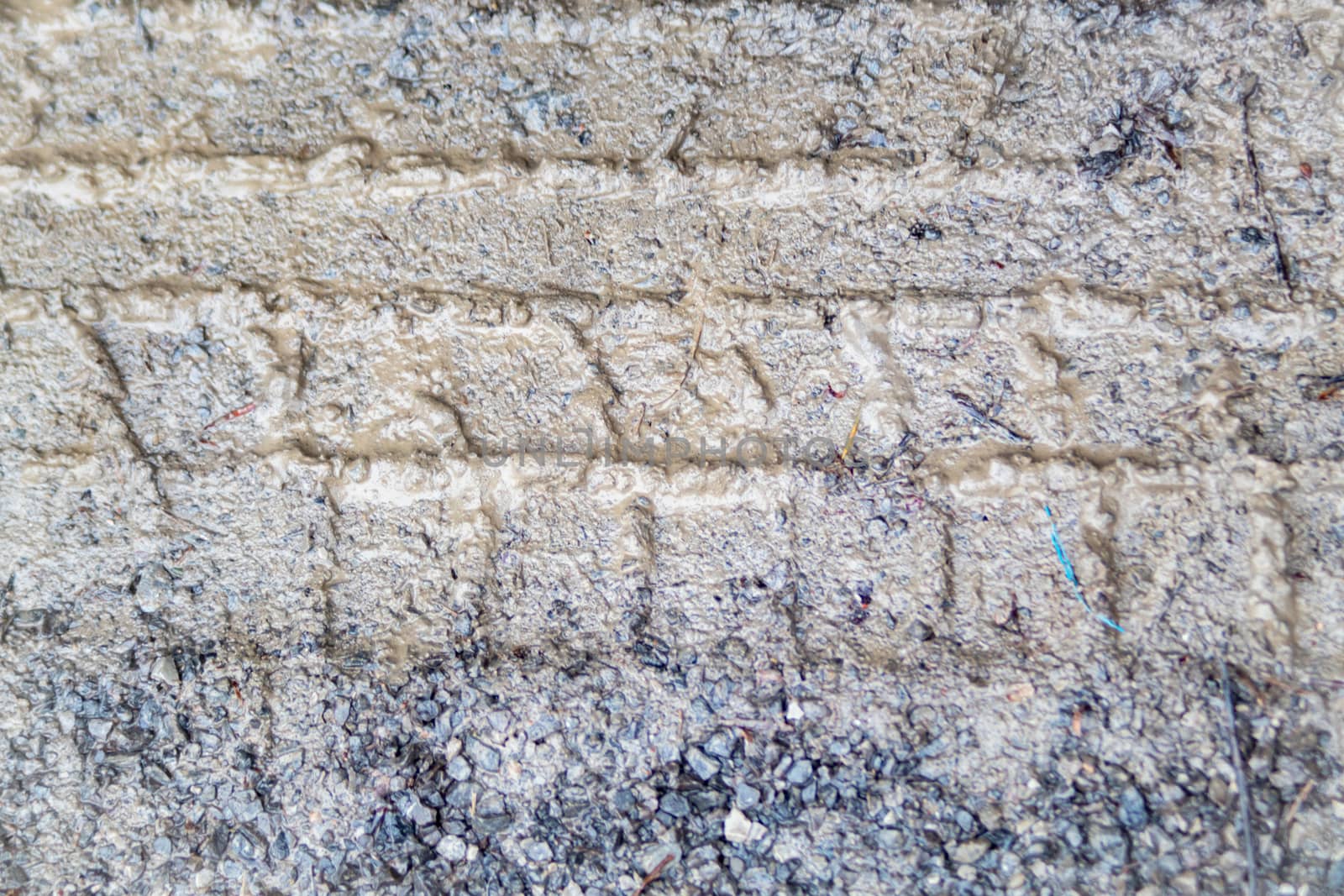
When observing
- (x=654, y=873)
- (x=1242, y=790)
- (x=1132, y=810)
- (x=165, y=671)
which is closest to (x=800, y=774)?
(x=654, y=873)

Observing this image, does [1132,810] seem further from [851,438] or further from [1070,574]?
[851,438]

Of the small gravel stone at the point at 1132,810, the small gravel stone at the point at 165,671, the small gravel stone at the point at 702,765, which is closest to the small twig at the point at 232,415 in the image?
the small gravel stone at the point at 165,671

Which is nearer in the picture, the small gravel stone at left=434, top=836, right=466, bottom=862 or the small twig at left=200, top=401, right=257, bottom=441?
the small gravel stone at left=434, top=836, right=466, bottom=862

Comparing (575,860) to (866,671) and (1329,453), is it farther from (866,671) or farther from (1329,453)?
(1329,453)

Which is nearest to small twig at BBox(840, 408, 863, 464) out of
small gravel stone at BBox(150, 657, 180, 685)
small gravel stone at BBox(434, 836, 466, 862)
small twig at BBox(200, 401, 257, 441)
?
small gravel stone at BBox(434, 836, 466, 862)

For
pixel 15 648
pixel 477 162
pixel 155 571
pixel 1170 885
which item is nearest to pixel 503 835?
pixel 155 571

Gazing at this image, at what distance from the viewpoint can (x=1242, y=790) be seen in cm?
171

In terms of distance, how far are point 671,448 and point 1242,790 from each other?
1265 mm

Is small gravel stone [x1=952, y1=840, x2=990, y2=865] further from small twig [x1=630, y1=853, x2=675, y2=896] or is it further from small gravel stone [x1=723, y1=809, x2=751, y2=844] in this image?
small twig [x1=630, y1=853, x2=675, y2=896]

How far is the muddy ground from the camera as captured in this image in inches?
69.5

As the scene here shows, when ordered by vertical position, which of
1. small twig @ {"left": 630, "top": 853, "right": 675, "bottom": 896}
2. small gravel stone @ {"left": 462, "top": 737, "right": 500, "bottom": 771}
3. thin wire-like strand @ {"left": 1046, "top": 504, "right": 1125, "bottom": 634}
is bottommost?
small twig @ {"left": 630, "top": 853, "right": 675, "bottom": 896}

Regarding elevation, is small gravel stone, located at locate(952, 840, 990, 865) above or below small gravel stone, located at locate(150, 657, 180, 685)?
below

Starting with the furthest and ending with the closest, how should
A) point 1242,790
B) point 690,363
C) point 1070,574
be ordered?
point 690,363
point 1070,574
point 1242,790

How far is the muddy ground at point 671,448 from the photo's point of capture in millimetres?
1766
